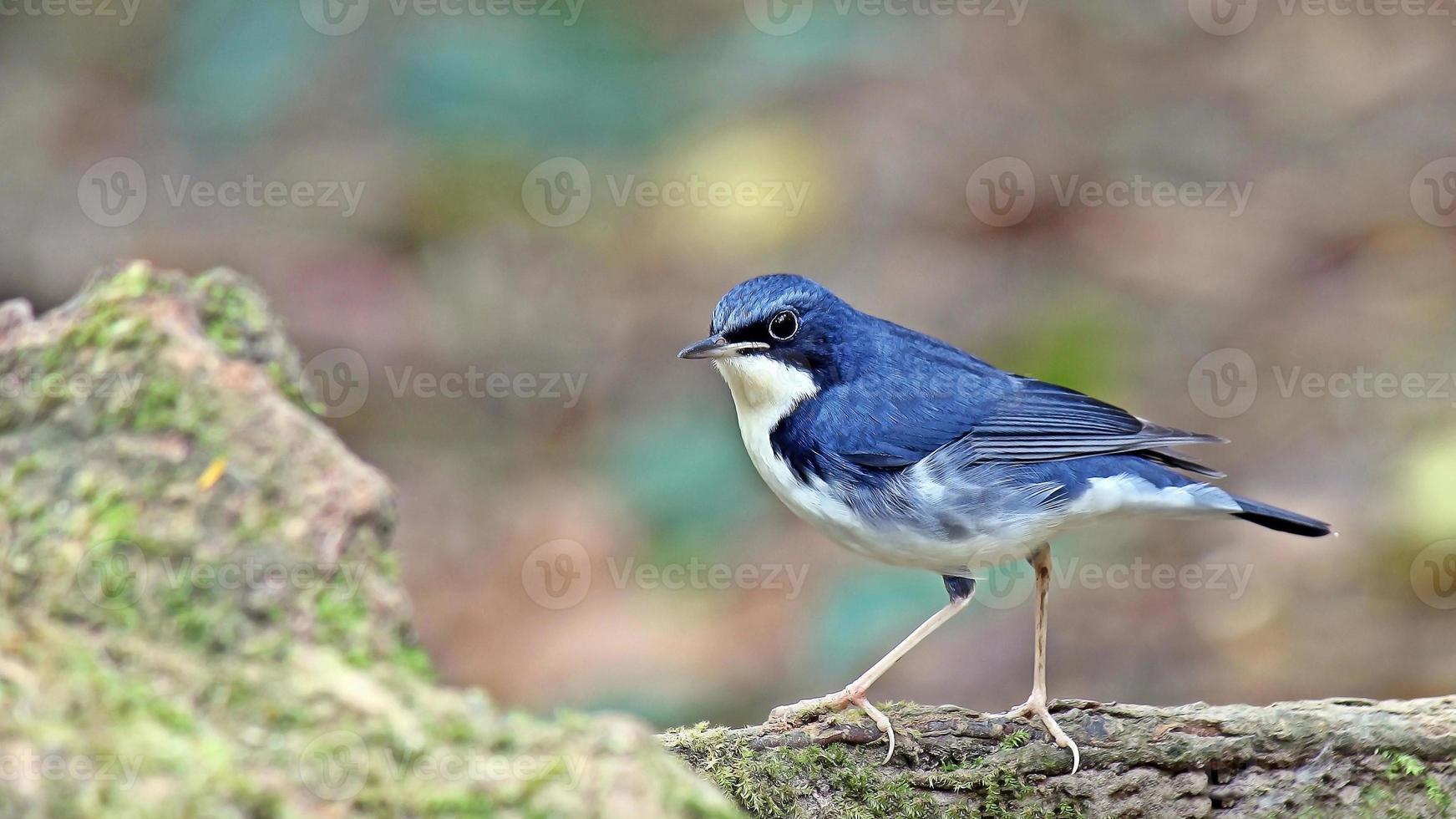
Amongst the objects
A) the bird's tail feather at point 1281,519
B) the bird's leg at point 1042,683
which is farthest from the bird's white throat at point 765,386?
the bird's tail feather at point 1281,519

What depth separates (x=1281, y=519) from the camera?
4551mm

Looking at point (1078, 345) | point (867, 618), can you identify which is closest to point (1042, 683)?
point (867, 618)

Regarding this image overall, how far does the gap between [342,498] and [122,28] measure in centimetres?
903

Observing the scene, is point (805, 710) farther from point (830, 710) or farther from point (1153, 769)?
point (1153, 769)

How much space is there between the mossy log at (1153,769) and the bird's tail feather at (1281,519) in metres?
0.73

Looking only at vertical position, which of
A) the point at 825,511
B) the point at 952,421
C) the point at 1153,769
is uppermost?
the point at 952,421

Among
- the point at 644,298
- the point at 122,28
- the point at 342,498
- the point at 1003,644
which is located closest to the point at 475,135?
the point at 644,298

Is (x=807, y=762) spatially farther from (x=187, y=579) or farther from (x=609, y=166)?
(x=609, y=166)

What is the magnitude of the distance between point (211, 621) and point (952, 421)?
291cm

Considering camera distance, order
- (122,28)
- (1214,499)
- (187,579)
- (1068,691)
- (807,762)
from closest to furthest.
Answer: (187,579)
(807,762)
(1214,499)
(1068,691)
(122,28)

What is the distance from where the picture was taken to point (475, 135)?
9.23m

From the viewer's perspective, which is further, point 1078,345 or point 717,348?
point 1078,345

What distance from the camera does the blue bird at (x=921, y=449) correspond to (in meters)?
4.49

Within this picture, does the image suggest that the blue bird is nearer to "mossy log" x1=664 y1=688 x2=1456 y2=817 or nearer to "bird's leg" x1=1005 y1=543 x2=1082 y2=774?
"bird's leg" x1=1005 y1=543 x2=1082 y2=774
